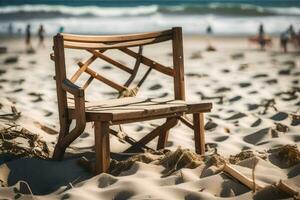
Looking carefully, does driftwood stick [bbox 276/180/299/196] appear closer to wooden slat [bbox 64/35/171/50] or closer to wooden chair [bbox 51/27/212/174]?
wooden chair [bbox 51/27/212/174]

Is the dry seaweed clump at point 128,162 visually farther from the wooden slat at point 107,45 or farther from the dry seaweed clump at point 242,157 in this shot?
the wooden slat at point 107,45

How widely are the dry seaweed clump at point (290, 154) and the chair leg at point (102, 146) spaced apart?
1329 mm

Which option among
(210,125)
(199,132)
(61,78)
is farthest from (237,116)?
(61,78)

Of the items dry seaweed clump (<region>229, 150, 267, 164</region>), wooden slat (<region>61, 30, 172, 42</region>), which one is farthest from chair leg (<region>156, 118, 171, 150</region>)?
wooden slat (<region>61, 30, 172, 42</region>)

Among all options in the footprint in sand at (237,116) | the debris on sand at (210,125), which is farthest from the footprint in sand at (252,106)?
the debris on sand at (210,125)

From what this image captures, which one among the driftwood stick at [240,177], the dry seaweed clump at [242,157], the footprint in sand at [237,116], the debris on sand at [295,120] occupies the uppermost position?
the driftwood stick at [240,177]

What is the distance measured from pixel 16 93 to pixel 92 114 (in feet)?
13.0

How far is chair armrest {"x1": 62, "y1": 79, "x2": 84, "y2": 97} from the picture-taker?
127 inches

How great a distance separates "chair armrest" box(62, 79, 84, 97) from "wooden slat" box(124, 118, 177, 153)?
3.05ft

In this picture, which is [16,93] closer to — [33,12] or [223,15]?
[223,15]

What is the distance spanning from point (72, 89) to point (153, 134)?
100 centimetres

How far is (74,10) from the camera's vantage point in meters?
46.8

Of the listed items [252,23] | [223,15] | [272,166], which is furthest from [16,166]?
[223,15]

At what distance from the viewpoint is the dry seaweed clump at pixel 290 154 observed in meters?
3.45
